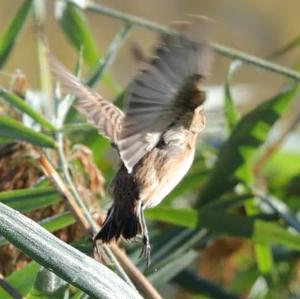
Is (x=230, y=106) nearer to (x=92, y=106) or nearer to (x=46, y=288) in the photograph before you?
(x=92, y=106)

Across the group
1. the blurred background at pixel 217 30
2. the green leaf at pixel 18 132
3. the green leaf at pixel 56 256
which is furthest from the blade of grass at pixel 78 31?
the blurred background at pixel 217 30

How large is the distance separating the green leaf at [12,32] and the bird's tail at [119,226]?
0.48 meters

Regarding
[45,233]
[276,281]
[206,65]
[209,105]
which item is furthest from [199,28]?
[209,105]

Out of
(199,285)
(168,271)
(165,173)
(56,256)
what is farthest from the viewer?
(199,285)

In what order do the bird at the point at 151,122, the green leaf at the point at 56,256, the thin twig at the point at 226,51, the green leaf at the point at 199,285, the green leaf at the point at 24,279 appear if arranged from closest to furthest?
the green leaf at the point at 56,256 → the bird at the point at 151,122 → the green leaf at the point at 24,279 → the thin twig at the point at 226,51 → the green leaf at the point at 199,285

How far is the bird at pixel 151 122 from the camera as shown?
1321 millimetres

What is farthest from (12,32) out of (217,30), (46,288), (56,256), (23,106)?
(217,30)

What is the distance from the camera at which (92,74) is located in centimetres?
193

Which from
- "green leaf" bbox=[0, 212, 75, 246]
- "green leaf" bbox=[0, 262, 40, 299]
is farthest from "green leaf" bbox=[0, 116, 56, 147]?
"green leaf" bbox=[0, 262, 40, 299]

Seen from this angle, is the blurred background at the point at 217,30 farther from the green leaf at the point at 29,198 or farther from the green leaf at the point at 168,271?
the green leaf at the point at 29,198

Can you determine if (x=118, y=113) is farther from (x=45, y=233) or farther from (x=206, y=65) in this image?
(x=45, y=233)

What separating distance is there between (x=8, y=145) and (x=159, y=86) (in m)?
0.43

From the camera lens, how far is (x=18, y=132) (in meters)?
1.63

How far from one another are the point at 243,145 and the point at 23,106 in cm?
41
